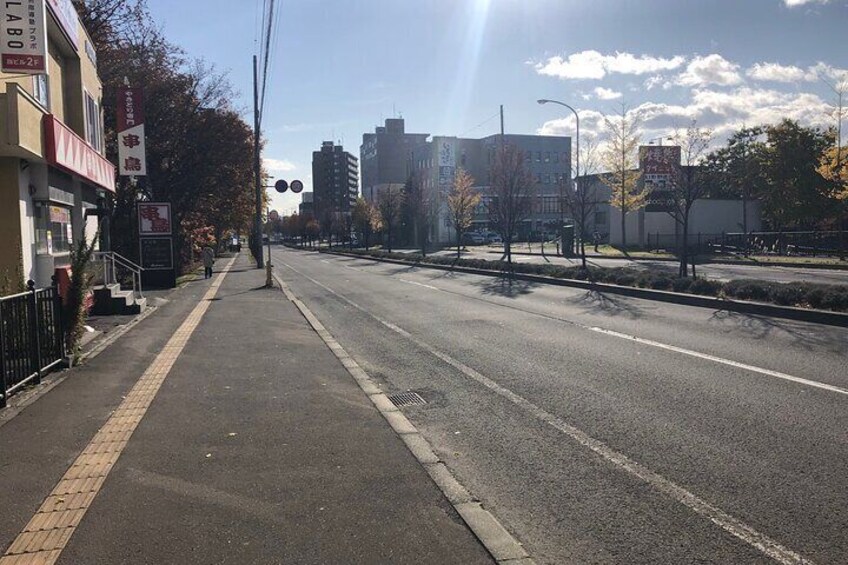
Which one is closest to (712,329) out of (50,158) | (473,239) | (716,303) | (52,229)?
(716,303)

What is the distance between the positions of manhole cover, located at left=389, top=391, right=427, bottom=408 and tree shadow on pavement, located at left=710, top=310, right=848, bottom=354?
6.02 meters

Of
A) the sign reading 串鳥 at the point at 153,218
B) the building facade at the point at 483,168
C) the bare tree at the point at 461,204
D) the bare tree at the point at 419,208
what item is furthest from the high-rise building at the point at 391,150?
the sign reading 串鳥 at the point at 153,218

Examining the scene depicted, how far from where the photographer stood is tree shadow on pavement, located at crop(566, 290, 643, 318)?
14812mm

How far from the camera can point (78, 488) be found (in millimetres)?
4848

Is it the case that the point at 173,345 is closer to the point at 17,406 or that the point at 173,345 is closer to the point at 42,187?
the point at 17,406

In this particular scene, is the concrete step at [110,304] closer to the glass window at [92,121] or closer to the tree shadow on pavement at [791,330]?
the glass window at [92,121]

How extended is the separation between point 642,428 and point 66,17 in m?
15.9

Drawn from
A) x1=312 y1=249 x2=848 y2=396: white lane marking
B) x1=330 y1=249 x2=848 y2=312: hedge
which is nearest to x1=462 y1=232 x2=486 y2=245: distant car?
x1=330 y1=249 x2=848 y2=312: hedge

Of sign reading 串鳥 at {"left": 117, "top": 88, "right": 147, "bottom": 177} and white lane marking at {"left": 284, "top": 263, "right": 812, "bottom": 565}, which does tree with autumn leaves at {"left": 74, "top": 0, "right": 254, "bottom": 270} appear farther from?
white lane marking at {"left": 284, "top": 263, "right": 812, "bottom": 565}

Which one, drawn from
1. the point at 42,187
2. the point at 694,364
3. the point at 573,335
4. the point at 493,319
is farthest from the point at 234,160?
the point at 694,364

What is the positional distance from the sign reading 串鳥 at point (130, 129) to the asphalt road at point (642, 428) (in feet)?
44.5

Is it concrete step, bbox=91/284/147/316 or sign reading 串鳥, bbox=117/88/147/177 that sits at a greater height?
sign reading 串鳥, bbox=117/88/147/177

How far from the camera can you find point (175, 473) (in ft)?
16.9

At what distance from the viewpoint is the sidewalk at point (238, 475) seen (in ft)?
12.9
